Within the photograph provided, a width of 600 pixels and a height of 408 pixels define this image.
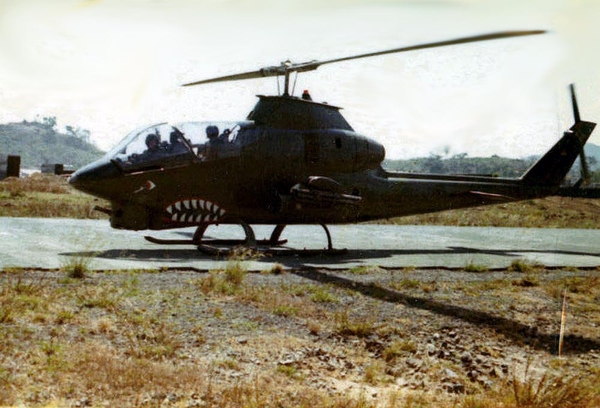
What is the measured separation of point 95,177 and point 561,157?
14.5 metres

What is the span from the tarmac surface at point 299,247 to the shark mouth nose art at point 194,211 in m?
0.78

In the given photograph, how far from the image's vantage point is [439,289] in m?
9.50

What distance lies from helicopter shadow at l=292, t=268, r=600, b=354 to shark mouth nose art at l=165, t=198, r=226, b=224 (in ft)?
10.9

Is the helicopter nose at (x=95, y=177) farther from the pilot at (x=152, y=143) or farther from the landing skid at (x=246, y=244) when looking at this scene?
the landing skid at (x=246, y=244)

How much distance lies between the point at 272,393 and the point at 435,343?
246cm

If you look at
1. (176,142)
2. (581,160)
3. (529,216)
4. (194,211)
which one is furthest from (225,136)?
(529,216)

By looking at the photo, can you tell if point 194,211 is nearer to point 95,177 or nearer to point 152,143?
point 152,143

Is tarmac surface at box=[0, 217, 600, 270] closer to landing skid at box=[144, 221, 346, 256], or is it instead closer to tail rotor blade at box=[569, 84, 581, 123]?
landing skid at box=[144, 221, 346, 256]

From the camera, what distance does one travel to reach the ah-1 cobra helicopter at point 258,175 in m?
11.5

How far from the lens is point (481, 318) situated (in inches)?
295

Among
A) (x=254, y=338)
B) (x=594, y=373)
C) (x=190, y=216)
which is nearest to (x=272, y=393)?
(x=254, y=338)

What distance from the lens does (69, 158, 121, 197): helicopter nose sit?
10984 mm

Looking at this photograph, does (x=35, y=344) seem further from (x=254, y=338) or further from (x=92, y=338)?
(x=254, y=338)

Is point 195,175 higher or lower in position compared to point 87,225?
higher
